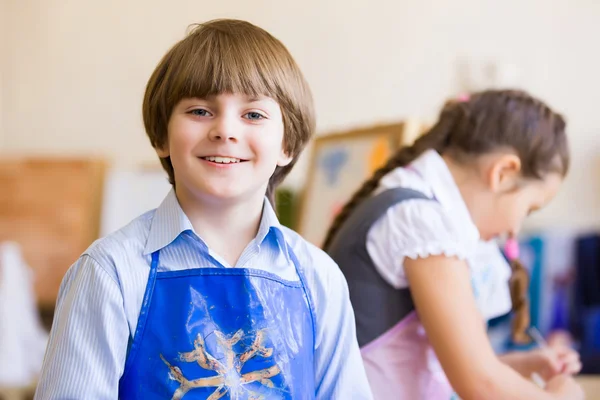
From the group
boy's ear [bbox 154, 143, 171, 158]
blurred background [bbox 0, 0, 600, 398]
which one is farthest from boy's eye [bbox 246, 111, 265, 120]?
blurred background [bbox 0, 0, 600, 398]

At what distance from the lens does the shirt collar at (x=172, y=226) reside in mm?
851

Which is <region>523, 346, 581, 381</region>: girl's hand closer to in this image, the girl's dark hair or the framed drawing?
the girl's dark hair

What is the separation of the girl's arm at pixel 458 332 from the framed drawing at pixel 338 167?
62 centimetres

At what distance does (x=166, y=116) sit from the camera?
2.88 feet

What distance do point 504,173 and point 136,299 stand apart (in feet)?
2.43

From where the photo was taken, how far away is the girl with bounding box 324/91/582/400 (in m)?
1.10

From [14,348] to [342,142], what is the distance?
4.60 feet

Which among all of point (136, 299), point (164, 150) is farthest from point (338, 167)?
point (136, 299)

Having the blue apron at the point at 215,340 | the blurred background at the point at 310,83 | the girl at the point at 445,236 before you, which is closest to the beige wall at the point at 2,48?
the blurred background at the point at 310,83

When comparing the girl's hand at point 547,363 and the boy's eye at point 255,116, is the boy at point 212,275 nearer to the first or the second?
A: the boy's eye at point 255,116

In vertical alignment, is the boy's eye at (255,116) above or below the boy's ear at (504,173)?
above

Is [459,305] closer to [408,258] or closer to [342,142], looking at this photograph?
[408,258]

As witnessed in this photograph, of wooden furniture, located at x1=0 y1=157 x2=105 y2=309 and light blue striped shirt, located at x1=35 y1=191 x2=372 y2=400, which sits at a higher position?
light blue striped shirt, located at x1=35 y1=191 x2=372 y2=400

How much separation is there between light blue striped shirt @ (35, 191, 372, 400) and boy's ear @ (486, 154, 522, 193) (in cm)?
43
